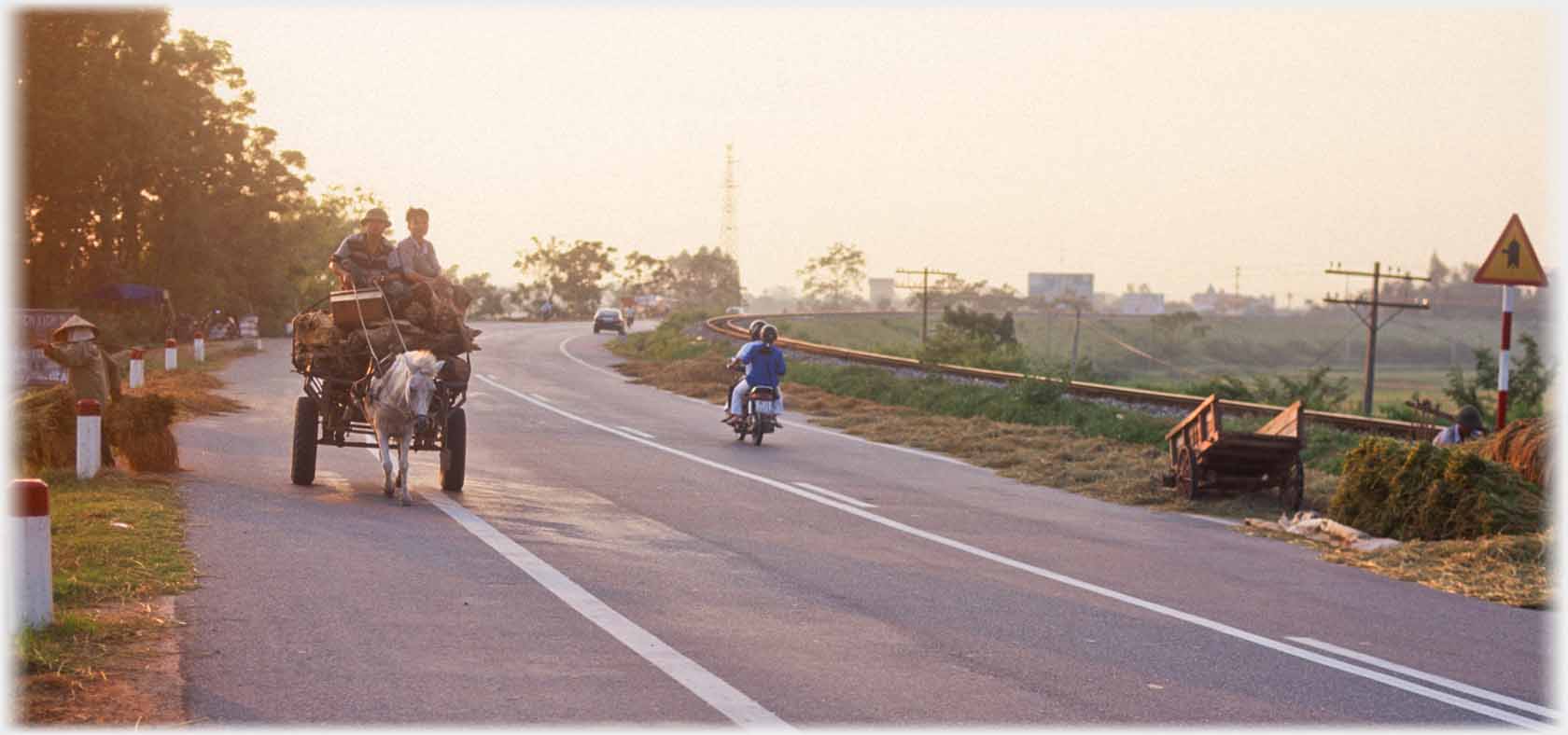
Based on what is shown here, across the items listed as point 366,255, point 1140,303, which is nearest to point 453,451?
point 366,255

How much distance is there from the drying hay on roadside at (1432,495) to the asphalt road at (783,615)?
1.19 m

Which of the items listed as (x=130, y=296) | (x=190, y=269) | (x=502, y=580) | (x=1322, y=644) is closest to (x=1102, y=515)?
(x=1322, y=644)

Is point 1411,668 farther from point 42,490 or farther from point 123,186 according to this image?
point 123,186

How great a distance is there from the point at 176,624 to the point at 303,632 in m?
0.74

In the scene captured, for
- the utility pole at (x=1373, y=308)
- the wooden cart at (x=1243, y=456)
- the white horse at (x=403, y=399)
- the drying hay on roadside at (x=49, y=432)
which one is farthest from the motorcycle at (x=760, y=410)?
the utility pole at (x=1373, y=308)

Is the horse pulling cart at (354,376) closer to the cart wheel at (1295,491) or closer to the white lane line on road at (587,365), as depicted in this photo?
the cart wheel at (1295,491)

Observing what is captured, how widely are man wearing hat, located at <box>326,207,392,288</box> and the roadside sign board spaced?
11.8 meters

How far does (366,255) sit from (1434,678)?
10165mm

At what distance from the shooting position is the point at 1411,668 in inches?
326

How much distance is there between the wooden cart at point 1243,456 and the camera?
15.5 meters

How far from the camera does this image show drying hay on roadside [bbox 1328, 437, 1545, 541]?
42.9ft

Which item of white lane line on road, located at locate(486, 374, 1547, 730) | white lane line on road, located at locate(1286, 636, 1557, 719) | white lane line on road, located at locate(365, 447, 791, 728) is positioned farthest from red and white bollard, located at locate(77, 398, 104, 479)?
white lane line on road, located at locate(1286, 636, 1557, 719)

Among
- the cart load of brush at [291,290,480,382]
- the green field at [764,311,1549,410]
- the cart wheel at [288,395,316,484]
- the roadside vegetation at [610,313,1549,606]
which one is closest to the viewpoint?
the roadside vegetation at [610,313,1549,606]

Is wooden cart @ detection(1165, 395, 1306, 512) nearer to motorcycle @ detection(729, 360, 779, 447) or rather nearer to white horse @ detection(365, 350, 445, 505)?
motorcycle @ detection(729, 360, 779, 447)
